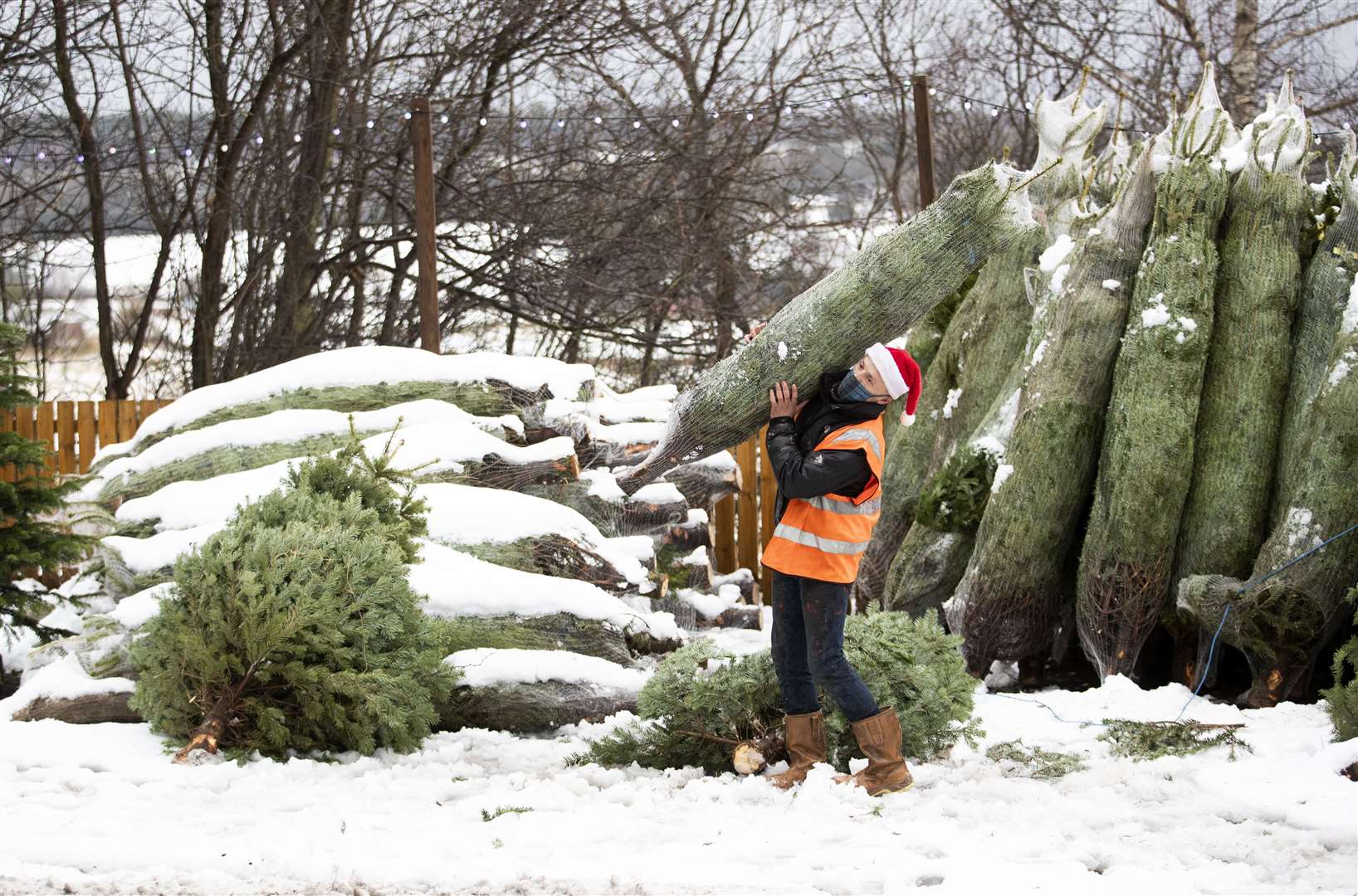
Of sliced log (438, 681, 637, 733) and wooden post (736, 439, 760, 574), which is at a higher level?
wooden post (736, 439, 760, 574)

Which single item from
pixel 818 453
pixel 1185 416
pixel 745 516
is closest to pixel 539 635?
pixel 818 453

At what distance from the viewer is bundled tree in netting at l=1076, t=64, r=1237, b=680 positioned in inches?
252

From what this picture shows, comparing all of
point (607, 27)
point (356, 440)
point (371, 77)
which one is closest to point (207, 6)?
point (371, 77)

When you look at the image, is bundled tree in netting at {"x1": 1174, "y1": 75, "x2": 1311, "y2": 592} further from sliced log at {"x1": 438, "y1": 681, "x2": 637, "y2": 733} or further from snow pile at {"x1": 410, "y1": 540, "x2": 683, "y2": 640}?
sliced log at {"x1": 438, "y1": 681, "x2": 637, "y2": 733}

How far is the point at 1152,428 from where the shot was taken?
6430 mm

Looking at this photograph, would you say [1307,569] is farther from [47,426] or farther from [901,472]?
[47,426]

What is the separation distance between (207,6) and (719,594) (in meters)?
8.20

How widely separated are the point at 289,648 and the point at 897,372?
8.91ft

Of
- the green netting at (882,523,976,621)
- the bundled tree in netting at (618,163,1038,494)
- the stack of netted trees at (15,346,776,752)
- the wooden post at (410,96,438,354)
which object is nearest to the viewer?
the bundled tree in netting at (618,163,1038,494)

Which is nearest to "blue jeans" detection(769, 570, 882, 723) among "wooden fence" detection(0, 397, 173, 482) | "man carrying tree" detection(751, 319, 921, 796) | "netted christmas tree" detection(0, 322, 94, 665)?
"man carrying tree" detection(751, 319, 921, 796)

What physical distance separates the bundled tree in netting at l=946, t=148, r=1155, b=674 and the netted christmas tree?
529 centimetres

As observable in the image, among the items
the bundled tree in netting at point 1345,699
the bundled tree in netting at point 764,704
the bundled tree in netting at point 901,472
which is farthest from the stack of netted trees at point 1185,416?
the bundled tree in netting at point 764,704

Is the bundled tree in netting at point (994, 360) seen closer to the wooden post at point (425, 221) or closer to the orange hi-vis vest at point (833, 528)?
the orange hi-vis vest at point (833, 528)

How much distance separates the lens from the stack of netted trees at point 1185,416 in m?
6.10
